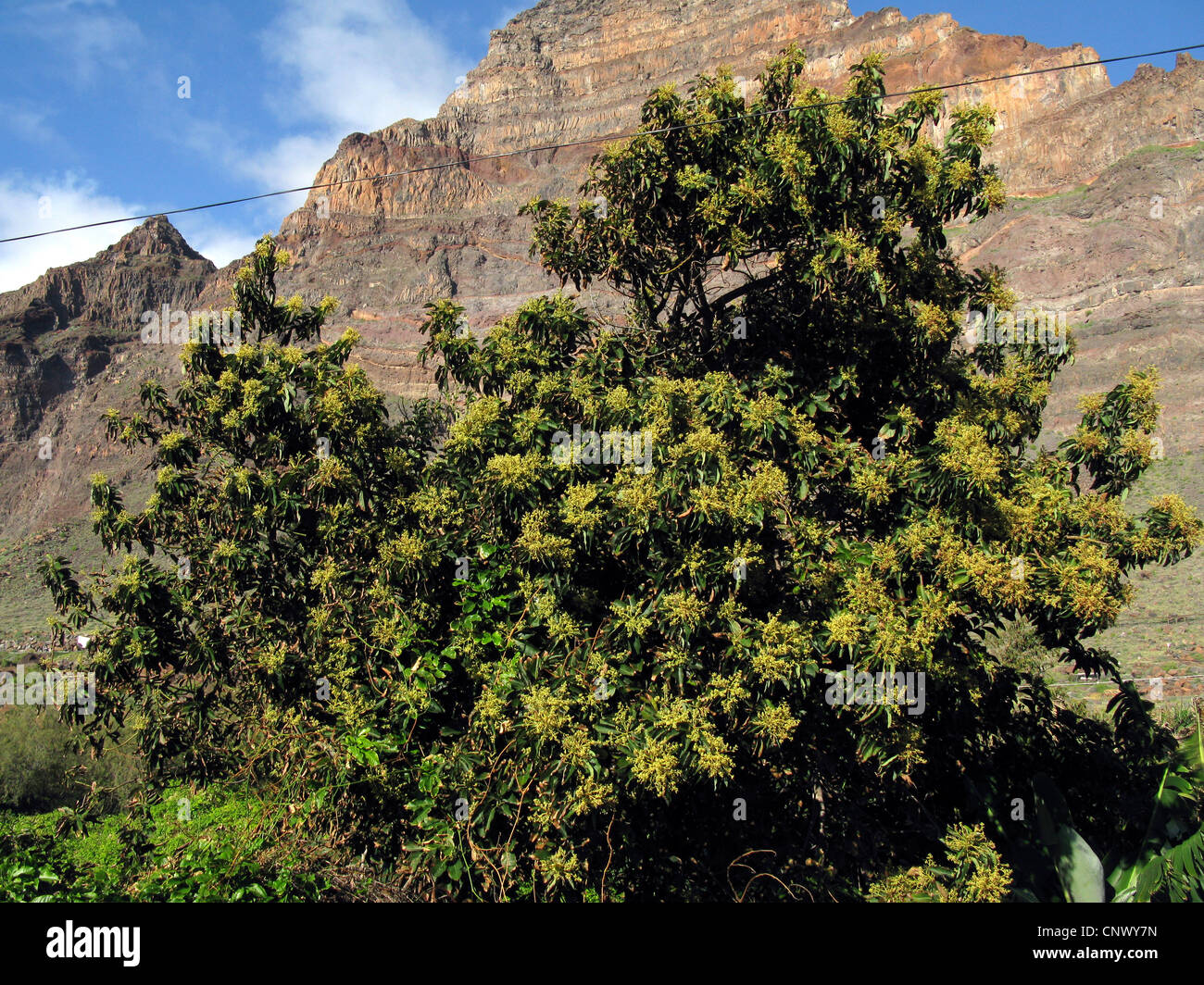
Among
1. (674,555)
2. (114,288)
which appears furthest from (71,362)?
(674,555)

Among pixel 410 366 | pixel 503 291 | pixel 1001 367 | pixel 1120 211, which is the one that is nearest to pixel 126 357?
pixel 410 366

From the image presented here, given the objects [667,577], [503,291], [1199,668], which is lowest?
[1199,668]

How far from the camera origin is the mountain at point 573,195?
6731 cm

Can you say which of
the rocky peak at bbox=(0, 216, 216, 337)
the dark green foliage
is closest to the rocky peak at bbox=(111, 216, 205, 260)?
the rocky peak at bbox=(0, 216, 216, 337)

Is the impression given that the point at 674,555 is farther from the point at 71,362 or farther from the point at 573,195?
the point at 71,362

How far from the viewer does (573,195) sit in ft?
340

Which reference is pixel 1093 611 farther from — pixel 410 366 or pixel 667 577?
pixel 410 366

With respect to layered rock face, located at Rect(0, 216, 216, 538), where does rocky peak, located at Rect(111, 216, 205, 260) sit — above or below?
above

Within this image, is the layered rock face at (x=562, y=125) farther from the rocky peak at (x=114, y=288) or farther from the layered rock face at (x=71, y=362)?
the layered rock face at (x=71, y=362)

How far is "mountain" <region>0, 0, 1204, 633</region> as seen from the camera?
6731cm

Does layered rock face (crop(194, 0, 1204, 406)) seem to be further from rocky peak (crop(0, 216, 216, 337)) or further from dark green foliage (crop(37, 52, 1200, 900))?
dark green foliage (crop(37, 52, 1200, 900))

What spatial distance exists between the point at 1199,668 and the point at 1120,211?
61528mm

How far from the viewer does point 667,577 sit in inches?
231

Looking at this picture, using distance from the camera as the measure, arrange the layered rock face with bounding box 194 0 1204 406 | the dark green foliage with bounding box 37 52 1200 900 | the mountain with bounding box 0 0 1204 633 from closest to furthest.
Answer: the dark green foliage with bounding box 37 52 1200 900 < the mountain with bounding box 0 0 1204 633 < the layered rock face with bounding box 194 0 1204 406
